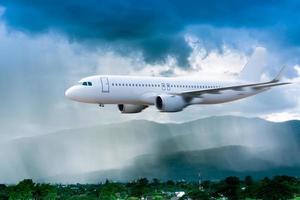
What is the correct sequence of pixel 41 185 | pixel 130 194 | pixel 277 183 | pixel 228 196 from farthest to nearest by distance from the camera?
pixel 130 194, pixel 41 185, pixel 228 196, pixel 277 183

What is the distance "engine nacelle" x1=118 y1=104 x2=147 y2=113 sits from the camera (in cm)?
7350

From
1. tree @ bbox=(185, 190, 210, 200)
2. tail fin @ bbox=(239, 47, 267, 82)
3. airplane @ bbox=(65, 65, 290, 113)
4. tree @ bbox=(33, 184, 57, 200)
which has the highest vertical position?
tail fin @ bbox=(239, 47, 267, 82)

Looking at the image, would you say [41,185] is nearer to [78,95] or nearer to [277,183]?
[277,183]

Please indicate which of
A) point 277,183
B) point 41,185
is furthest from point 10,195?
point 277,183

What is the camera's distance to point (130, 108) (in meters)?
73.6

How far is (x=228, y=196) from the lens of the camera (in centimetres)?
12462

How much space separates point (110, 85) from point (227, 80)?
22.7m

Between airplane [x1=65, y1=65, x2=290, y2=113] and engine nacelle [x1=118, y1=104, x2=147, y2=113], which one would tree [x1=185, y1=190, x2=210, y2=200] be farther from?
engine nacelle [x1=118, y1=104, x2=147, y2=113]

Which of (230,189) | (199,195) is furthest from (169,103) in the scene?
(199,195)

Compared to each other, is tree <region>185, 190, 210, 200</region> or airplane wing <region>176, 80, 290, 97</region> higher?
airplane wing <region>176, 80, 290, 97</region>

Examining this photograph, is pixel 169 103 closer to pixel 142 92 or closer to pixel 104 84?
pixel 142 92

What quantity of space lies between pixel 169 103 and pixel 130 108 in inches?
254

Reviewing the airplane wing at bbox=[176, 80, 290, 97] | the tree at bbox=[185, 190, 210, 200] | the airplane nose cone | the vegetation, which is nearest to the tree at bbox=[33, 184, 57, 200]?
the vegetation

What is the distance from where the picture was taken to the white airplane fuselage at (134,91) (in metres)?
68.5
